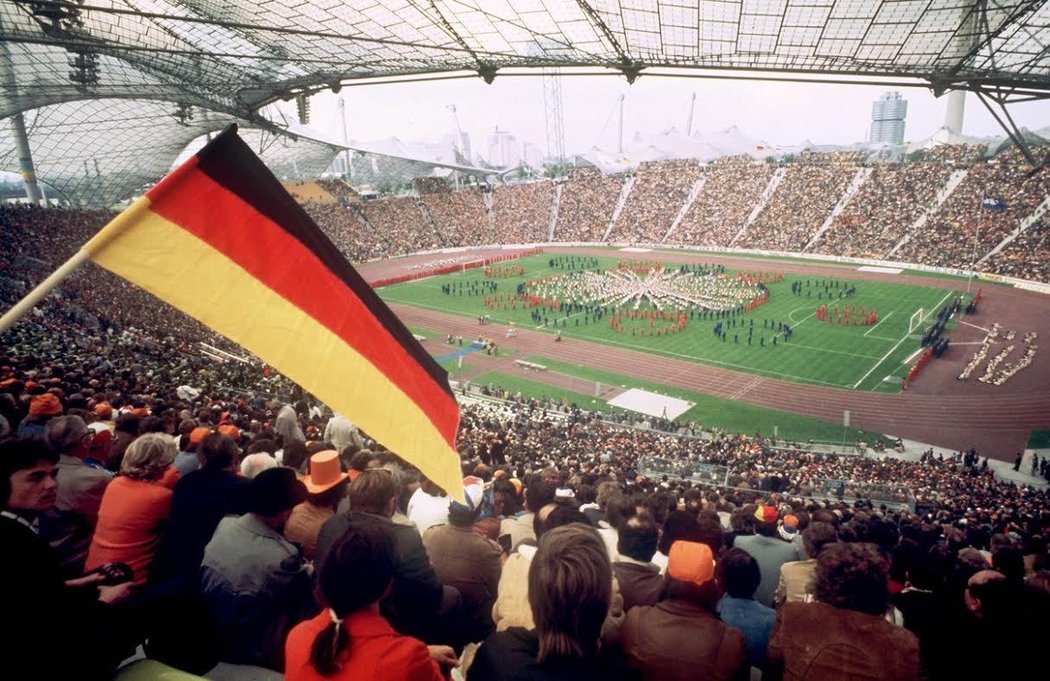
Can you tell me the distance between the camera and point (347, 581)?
2.41 meters

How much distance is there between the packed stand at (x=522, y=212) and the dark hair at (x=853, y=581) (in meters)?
71.2

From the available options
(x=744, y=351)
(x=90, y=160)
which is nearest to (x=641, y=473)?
(x=744, y=351)

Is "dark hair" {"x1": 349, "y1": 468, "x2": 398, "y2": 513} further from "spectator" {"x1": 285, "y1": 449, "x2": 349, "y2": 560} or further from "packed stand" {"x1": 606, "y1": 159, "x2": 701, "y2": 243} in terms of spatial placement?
"packed stand" {"x1": 606, "y1": 159, "x2": 701, "y2": 243}

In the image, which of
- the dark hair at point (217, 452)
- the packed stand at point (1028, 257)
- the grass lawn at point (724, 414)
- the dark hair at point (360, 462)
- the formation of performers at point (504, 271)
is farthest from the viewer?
the formation of performers at point (504, 271)

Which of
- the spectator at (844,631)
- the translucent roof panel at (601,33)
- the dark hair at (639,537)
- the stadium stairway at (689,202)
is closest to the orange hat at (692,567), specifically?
the spectator at (844,631)

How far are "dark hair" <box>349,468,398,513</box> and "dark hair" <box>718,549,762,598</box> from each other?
7.78 feet

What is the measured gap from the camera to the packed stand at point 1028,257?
41.6m

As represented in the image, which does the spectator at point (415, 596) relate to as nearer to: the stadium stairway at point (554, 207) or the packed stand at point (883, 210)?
the packed stand at point (883, 210)

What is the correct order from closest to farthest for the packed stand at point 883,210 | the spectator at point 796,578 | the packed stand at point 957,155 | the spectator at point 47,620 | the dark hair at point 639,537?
the spectator at point 47,620 → the dark hair at point 639,537 → the spectator at point 796,578 → the packed stand at point 883,210 → the packed stand at point 957,155

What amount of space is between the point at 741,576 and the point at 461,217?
248 ft

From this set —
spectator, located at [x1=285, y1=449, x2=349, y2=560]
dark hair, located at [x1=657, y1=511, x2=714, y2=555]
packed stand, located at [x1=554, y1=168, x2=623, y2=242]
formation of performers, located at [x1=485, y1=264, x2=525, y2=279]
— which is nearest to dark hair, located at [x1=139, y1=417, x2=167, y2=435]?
spectator, located at [x1=285, y1=449, x2=349, y2=560]

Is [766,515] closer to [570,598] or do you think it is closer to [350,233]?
[570,598]

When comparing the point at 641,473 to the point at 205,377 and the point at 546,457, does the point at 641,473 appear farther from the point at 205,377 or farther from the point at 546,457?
the point at 205,377

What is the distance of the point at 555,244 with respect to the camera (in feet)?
234
